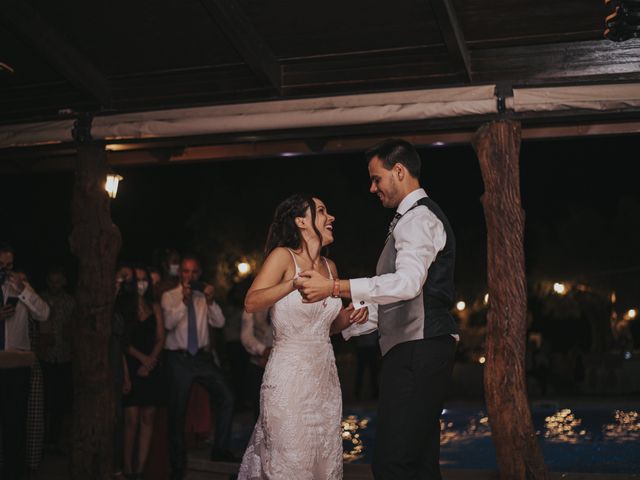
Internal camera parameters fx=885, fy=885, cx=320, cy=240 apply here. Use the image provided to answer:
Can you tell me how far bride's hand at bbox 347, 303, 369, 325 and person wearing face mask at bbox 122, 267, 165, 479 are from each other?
3.35 m

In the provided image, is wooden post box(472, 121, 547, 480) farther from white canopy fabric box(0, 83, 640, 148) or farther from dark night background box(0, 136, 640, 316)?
dark night background box(0, 136, 640, 316)

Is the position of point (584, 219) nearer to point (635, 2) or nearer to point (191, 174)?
point (191, 174)

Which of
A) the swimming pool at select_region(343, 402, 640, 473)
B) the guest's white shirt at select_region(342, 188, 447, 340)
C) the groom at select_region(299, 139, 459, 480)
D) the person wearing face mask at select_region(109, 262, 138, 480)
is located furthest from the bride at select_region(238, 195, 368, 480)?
the swimming pool at select_region(343, 402, 640, 473)

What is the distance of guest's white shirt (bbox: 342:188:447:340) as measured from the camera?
3557 millimetres

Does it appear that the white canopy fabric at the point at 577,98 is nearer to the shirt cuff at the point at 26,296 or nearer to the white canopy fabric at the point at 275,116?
the white canopy fabric at the point at 275,116

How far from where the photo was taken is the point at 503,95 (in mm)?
6457

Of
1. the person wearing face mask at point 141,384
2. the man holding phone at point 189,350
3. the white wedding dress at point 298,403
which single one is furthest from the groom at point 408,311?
the person wearing face mask at point 141,384

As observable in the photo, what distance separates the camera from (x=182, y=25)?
686 centimetres

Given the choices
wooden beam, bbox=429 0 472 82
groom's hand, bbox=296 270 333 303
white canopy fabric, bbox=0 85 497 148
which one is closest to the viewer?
groom's hand, bbox=296 270 333 303

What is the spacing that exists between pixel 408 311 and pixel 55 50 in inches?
182

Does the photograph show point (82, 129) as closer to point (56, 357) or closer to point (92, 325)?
point (92, 325)

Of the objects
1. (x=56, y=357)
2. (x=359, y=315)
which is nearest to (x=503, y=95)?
(x=359, y=315)

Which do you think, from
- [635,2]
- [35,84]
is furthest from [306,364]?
[35,84]

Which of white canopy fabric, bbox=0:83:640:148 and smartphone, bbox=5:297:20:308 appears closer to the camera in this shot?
white canopy fabric, bbox=0:83:640:148
